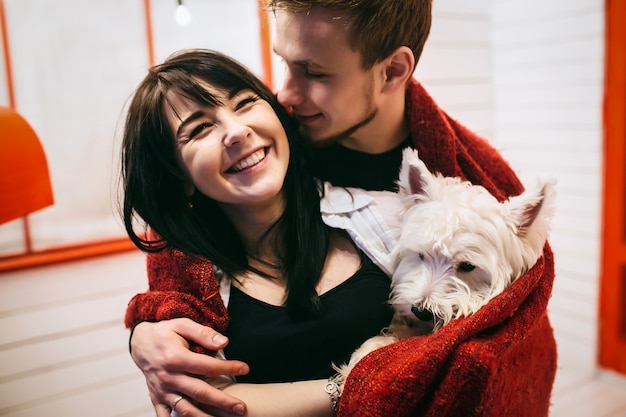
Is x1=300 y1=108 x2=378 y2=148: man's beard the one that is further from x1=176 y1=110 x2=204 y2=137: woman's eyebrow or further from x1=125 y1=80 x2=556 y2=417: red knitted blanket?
x1=176 y1=110 x2=204 y2=137: woman's eyebrow

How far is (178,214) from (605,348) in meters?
2.21

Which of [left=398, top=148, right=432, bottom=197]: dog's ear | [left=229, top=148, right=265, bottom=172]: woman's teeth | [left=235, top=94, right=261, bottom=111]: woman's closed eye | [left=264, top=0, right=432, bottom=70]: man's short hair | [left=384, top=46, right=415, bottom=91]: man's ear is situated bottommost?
[left=398, top=148, right=432, bottom=197]: dog's ear

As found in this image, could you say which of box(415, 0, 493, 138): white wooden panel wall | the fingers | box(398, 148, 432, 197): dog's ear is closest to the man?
the fingers

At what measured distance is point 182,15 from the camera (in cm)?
121

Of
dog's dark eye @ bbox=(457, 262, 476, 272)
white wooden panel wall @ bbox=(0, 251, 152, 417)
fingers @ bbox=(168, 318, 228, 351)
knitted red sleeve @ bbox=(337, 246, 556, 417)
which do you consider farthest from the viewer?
white wooden panel wall @ bbox=(0, 251, 152, 417)

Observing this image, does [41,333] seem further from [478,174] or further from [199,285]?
[478,174]

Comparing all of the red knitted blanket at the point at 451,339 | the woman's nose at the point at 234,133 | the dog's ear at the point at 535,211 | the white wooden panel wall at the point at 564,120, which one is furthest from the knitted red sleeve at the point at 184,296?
the white wooden panel wall at the point at 564,120

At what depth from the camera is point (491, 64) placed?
7.69ft

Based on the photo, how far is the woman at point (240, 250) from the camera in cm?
95

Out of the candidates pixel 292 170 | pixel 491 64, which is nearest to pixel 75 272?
pixel 292 170

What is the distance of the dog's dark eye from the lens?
102 centimetres

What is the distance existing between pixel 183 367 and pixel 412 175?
568 millimetres

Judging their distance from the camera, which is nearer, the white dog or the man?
the man

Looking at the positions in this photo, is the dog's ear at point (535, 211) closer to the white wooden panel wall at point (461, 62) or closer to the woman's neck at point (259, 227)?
the woman's neck at point (259, 227)
